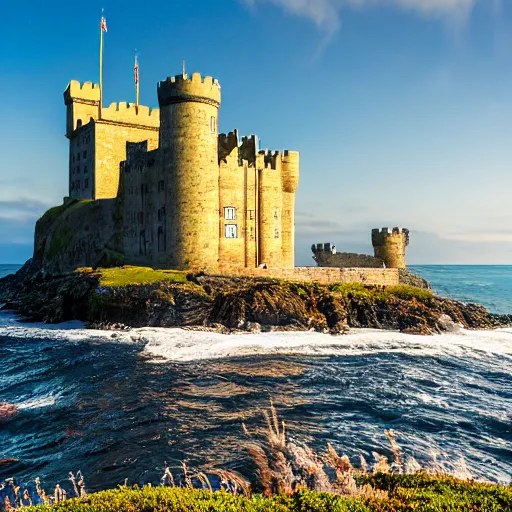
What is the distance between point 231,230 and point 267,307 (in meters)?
11.7

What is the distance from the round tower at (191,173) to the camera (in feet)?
154

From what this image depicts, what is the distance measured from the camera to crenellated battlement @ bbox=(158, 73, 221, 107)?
46938 mm

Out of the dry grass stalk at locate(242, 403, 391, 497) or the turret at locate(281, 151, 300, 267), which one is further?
the turret at locate(281, 151, 300, 267)

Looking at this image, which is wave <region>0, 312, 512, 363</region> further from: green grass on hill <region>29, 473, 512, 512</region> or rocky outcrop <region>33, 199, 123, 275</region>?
rocky outcrop <region>33, 199, 123, 275</region>

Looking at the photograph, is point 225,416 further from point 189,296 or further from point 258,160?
point 258,160

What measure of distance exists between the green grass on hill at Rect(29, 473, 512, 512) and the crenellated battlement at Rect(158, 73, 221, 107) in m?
40.5

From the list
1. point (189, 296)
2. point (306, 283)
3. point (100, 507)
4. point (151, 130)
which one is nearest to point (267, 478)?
point (100, 507)

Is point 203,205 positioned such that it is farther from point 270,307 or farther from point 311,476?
point 311,476

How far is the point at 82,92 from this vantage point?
78.8 m

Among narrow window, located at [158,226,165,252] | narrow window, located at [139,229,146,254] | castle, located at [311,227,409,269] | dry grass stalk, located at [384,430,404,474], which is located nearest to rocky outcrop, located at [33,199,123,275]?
narrow window, located at [139,229,146,254]

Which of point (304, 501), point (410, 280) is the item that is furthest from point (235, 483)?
point (410, 280)

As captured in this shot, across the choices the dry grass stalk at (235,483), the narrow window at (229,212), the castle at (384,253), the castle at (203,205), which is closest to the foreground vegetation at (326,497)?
the dry grass stalk at (235,483)

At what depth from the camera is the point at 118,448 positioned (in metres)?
17.0

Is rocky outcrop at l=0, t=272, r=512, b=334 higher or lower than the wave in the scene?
higher
